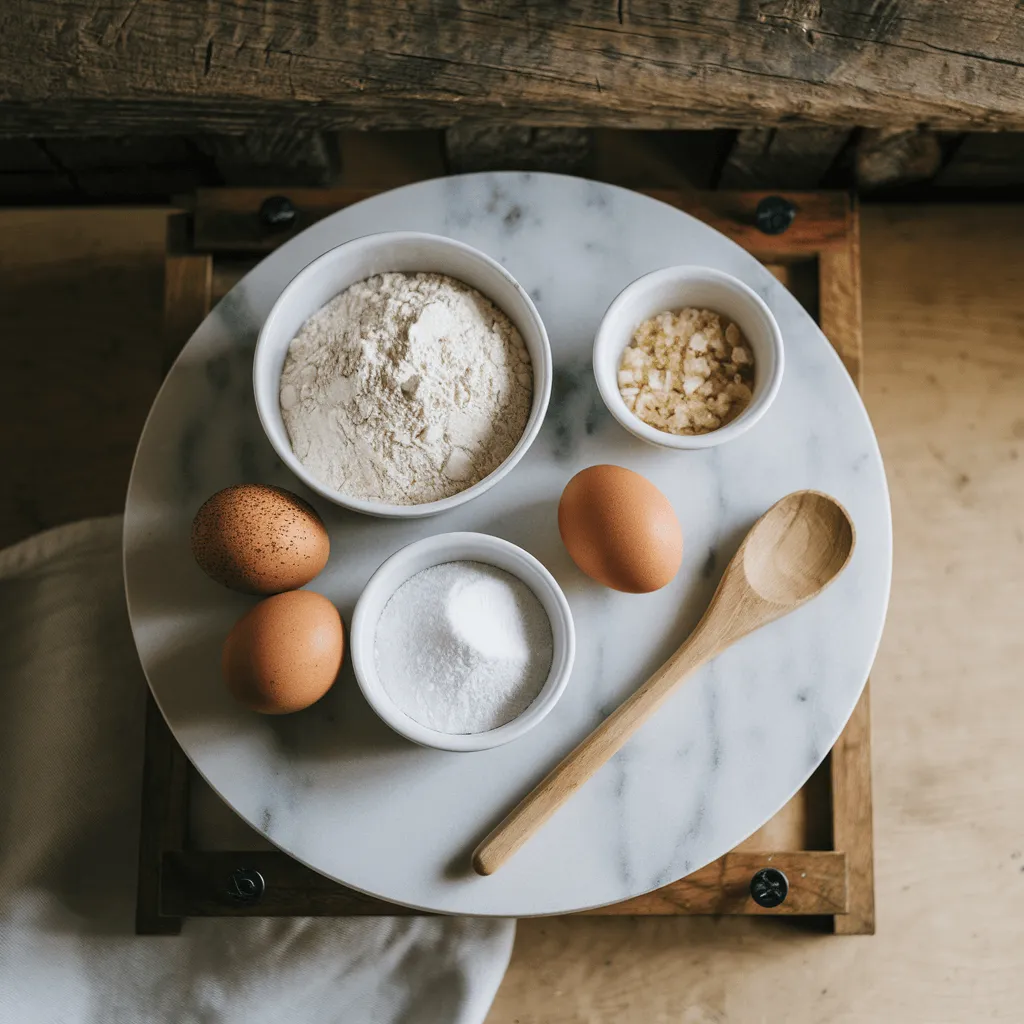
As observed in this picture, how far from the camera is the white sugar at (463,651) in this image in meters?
0.74

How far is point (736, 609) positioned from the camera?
2.64 ft

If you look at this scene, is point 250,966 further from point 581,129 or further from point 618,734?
point 581,129

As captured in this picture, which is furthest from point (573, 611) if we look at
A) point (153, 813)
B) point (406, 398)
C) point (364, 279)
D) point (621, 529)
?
point (153, 813)

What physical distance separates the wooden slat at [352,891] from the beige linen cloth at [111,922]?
12cm

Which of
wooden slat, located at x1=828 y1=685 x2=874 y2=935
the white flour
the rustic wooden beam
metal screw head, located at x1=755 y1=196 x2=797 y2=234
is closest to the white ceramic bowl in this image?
the white flour

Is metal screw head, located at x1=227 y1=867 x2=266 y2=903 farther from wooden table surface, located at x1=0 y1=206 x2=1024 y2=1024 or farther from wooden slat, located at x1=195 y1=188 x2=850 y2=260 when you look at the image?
wooden slat, located at x1=195 y1=188 x2=850 y2=260

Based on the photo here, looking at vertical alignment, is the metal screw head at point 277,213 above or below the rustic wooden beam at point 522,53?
below

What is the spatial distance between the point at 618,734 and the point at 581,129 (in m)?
0.61

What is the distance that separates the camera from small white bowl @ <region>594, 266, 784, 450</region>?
30.8 inches

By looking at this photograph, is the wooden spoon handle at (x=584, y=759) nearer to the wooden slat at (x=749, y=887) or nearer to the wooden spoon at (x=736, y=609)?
the wooden spoon at (x=736, y=609)

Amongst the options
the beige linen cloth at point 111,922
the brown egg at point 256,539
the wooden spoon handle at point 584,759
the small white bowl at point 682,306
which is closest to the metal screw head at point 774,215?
the small white bowl at point 682,306

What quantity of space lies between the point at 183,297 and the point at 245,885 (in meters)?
0.54

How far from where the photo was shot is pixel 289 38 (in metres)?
0.84

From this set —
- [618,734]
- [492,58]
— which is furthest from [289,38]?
[618,734]
